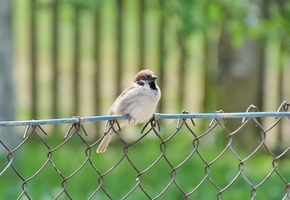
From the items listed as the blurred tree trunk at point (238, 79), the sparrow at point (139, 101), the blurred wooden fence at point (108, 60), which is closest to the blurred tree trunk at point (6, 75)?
the blurred wooden fence at point (108, 60)

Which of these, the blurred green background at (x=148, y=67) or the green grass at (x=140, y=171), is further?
the blurred green background at (x=148, y=67)

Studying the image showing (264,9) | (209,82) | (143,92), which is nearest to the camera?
(143,92)

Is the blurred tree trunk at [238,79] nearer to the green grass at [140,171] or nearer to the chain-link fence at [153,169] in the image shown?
the chain-link fence at [153,169]

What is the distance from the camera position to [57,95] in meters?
7.48

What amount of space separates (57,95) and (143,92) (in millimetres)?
3990

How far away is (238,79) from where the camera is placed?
6.69m

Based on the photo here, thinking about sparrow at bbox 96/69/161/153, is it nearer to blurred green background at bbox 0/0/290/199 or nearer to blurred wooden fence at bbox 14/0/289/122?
blurred green background at bbox 0/0/290/199

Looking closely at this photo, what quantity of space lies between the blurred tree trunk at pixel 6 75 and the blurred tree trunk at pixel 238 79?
6.76 ft

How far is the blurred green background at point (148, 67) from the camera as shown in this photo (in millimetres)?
5664

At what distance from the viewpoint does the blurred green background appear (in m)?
5.66

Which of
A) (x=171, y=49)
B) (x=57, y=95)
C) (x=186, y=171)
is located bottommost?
(x=186, y=171)

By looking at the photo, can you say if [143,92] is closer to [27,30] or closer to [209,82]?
[209,82]

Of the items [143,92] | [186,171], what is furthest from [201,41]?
[143,92]

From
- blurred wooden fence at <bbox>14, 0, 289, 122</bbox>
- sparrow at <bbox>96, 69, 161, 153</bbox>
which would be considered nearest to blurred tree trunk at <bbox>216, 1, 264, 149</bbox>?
blurred wooden fence at <bbox>14, 0, 289, 122</bbox>
